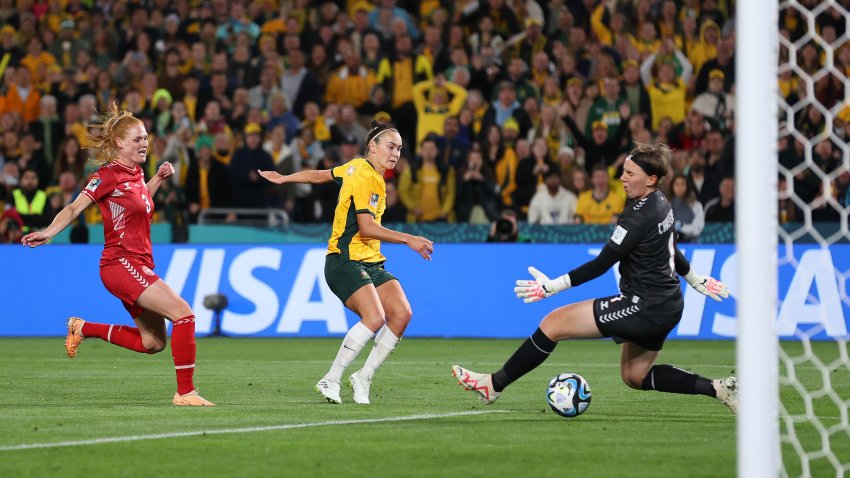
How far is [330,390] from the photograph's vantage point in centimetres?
991

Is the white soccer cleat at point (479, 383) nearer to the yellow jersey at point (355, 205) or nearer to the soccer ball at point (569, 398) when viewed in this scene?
the soccer ball at point (569, 398)

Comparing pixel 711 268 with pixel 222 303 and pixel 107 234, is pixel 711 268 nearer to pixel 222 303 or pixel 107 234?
pixel 222 303

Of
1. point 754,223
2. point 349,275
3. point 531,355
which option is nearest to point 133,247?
point 349,275

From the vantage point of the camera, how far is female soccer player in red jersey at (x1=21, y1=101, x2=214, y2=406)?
965 centimetres

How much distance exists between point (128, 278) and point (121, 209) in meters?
0.51

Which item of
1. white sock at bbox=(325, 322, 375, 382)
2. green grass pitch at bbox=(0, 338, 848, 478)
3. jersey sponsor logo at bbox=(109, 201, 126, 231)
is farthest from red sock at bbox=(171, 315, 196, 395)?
white sock at bbox=(325, 322, 375, 382)

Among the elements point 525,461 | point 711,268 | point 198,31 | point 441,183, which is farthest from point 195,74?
point 525,461

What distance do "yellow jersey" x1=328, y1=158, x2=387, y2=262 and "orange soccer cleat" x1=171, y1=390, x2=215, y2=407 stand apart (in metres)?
1.55

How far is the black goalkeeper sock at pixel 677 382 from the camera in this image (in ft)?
28.8

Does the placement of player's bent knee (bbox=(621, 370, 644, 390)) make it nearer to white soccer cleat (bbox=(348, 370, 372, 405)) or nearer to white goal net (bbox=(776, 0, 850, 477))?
white goal net (bbox=(776, 0, 850, 477))

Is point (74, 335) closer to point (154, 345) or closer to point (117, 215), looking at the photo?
point (154, 345)

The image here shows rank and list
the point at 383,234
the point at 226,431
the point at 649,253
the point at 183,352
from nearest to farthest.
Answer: the point at 226,431 → the point at 649,253 → the point at 183,352 → the point at 383,234

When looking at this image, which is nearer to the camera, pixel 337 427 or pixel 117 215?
pixel 337 427

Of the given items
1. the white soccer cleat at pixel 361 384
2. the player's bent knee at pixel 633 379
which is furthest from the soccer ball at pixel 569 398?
the white soccer cleat at pixel 361 384
